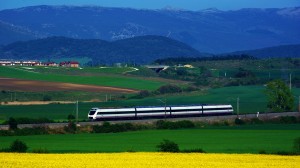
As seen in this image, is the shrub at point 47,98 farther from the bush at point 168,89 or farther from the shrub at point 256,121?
the shrub at point 256,121

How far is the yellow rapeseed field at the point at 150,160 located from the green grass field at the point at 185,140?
686 centimetres

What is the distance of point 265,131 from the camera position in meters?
73.5

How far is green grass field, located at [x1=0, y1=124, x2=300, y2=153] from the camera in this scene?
185 ft

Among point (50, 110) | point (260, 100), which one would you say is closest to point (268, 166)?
point (50, 110)

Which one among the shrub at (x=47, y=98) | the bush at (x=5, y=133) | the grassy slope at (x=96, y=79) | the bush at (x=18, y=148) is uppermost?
the grassy slope at (x=96, y=79)

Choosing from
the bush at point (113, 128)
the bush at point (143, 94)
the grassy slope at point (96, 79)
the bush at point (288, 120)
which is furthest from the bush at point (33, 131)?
the grassy slope at point (96, 79)

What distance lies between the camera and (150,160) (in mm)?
44500

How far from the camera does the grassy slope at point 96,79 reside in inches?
5472

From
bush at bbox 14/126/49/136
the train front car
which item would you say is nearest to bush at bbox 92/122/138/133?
bush at bbox 14/126/49/136

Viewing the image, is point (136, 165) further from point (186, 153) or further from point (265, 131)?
point (265, 131)

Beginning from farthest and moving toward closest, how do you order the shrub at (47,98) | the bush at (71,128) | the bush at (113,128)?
the shrub at (47,98) < the bush at (113,128) < the bush at (71,128)

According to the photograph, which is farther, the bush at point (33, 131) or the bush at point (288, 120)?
the bush at point (288, 120)

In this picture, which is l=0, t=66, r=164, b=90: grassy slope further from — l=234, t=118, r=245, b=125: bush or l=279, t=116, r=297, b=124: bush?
l=234, t=118, r=245, b=125: bush

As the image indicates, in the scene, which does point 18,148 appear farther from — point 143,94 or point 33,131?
point 143,94
